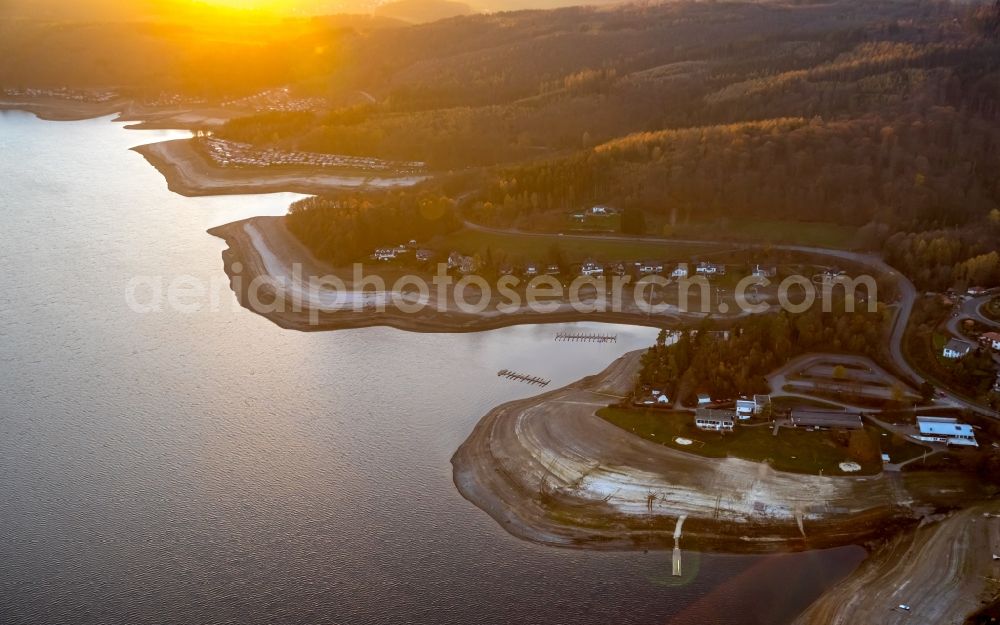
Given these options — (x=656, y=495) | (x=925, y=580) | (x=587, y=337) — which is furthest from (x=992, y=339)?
(x=656, y=495)

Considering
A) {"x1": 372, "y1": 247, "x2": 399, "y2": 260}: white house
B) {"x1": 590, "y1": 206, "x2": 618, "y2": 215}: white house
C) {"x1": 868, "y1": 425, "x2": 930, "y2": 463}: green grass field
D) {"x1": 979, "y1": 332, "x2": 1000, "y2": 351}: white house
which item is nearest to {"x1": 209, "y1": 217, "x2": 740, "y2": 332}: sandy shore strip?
{"x1": 372, "y1": 247, "x2": 399, "y2": 260}: white house

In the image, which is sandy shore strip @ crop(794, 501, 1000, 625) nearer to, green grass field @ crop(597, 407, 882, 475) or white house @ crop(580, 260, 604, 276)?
green grass field @ crop(597, 407, 882, 475)

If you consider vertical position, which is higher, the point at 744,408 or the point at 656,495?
the point at 744,408

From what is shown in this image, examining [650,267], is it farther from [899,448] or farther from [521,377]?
[899,448]

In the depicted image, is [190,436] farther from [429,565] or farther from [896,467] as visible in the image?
[896,467]

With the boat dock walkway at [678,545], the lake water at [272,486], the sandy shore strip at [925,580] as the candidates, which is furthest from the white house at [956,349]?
the boat dock walkway at [678,545]
